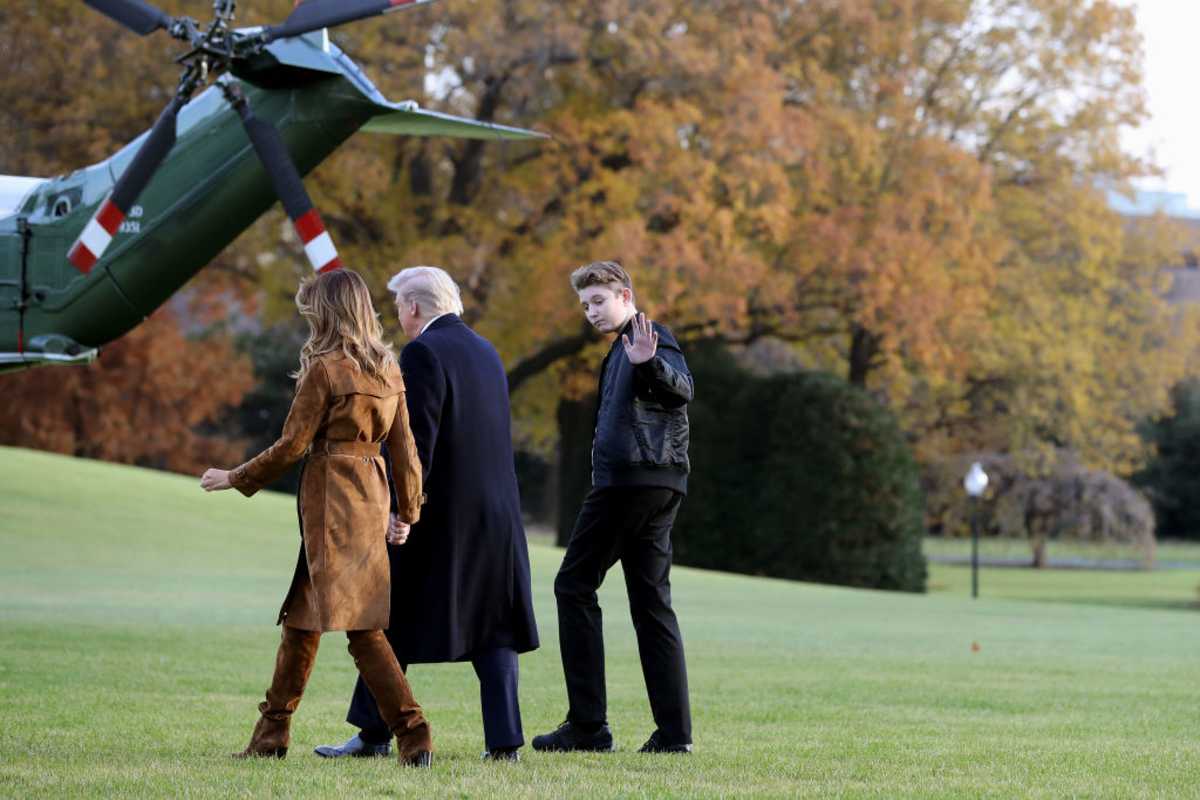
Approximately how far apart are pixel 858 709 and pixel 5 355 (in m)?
→ 10.7

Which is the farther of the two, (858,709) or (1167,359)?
(1167,359)

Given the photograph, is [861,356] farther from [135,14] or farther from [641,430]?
[641,430]

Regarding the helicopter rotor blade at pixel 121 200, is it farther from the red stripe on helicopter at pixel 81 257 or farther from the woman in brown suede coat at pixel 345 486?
the woman in brown suede coat at pixel 345 486

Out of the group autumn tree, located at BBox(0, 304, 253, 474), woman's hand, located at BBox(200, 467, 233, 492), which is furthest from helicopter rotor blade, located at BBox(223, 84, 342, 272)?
autumn tree, located at BBox(0, 304, 253, 474)

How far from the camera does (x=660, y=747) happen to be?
257 inches

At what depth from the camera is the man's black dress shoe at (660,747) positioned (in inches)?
256

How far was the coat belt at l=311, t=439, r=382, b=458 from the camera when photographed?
5.81 m

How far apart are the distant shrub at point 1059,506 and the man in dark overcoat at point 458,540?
3684 cm

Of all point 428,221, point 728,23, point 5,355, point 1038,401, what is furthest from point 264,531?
point 1038,401

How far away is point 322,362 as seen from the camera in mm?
5781

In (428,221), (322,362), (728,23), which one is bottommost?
(322,362)

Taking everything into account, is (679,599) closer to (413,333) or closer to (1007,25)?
(413,333)

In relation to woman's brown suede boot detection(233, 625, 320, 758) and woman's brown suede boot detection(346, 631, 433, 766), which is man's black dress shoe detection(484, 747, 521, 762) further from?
woman's brown suede boot detection(233, 625, 320, 758)

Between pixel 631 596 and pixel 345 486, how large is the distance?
1.33m
